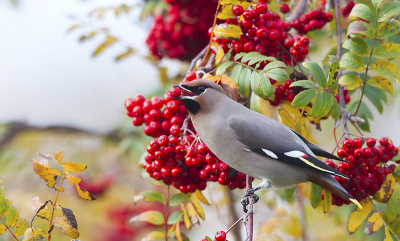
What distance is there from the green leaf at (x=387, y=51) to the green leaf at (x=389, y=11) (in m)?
0.17

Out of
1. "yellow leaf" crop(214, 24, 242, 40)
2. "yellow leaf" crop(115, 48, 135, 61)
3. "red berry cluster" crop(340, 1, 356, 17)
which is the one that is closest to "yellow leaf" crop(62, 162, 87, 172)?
"yellow leaf" crop(214, 24, 242, 40)

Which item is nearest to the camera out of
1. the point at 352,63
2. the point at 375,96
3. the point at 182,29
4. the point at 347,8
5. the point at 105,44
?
the point at 352,63

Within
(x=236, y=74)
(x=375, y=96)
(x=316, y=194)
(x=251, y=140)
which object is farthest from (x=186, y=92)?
(x=375, y=96)

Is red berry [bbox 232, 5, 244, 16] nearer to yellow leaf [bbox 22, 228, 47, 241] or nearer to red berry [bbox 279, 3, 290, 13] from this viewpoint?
red berry [bbox 279, 3, 290, 13]

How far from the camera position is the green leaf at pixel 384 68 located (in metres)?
1.81

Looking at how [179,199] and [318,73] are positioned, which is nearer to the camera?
[318,73]

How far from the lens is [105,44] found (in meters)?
2.85

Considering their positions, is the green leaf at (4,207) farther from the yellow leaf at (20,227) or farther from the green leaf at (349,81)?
the green leaf at (349,81)

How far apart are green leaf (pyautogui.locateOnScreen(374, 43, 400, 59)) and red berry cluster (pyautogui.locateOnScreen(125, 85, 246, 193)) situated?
87 centimetres

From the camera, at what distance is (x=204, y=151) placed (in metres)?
1.72

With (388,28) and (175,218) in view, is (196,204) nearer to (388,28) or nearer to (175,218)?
(175,218)

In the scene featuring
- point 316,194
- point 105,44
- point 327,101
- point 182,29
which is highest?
point 327,101

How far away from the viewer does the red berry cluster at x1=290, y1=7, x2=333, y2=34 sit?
2.04m

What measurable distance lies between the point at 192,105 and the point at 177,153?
0.76 ft
